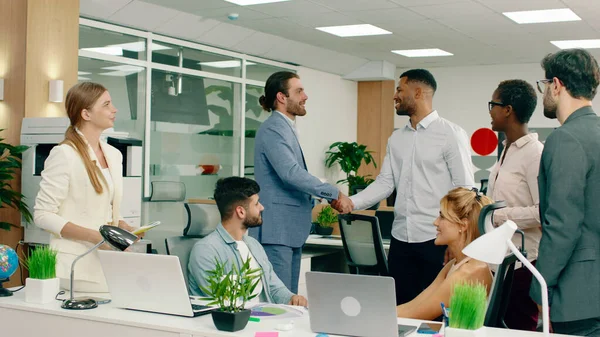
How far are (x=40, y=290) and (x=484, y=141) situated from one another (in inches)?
407

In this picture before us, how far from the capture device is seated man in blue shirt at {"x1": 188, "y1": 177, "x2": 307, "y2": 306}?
9.98 feet

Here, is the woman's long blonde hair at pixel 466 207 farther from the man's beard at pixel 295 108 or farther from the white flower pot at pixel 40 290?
the white flower pot at pixel 40 290

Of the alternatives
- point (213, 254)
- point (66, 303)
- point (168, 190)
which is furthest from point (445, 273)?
point (168, 190)

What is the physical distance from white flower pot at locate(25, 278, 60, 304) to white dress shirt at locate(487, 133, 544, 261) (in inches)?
74.0

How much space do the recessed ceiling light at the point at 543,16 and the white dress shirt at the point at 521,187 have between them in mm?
5203

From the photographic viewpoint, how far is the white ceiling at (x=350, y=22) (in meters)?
7.67

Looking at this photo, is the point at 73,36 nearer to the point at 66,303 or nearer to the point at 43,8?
the point at 43,8

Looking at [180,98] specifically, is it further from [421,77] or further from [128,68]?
[421,77]

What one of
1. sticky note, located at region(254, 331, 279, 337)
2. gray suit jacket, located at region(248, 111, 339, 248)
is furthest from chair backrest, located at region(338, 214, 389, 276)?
sticky note, located at region(254, 331, 279, 337)

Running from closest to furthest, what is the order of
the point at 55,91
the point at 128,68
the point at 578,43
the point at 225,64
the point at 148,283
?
1. the point at 148,283
2. the point at 55,91
3. the point at 128,68
4. the point at 225,64
5. the point at 578,43

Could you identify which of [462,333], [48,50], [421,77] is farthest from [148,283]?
[48,50]

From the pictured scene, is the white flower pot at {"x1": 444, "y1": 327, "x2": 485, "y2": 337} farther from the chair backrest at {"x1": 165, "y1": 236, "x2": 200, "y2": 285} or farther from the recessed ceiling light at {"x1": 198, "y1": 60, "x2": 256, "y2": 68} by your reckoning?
the recessed ceiling light at {"x1": 198, "y1": 60, "x2": 256, "y2": 68}

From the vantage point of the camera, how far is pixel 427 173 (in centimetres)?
387

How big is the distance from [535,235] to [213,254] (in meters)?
1.41
